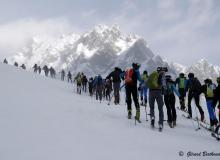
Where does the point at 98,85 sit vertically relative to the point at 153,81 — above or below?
above

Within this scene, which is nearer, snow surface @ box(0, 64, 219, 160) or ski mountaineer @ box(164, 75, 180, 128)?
snow surface @ box(0, 64, 219, 160)

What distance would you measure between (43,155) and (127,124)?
6717 mm

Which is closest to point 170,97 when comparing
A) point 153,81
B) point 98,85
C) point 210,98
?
point 210,98

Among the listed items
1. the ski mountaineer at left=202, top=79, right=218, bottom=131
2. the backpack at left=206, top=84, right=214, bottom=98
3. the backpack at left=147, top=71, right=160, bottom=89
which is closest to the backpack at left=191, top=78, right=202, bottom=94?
the ski mountaineer at left=202, top=79, right=218, bottom=131

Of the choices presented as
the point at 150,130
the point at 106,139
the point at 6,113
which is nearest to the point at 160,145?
the point at 106,139

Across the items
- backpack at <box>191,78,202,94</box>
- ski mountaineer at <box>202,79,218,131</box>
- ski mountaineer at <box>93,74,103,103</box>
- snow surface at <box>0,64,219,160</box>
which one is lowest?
snow surface at <box>0,64,219,160</box>

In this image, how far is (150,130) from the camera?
14039mm

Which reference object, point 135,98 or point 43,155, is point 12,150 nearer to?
point 43,155

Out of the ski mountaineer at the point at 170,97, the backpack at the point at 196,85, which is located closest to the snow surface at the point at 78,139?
the ski mountaineer at the point at 170,97

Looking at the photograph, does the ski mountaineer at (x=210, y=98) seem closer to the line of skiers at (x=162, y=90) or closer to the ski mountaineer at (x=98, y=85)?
the line of skiers at (x=162, y=90)

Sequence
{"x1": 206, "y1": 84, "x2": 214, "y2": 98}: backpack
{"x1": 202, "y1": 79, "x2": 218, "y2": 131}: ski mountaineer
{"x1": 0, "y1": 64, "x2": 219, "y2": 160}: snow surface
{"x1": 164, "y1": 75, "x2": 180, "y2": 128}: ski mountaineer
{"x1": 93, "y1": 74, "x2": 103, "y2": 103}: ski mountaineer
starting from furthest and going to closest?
1. {"x1": 93, "y1": 74, "x2": 103, "y2": 103}: ski mountaineer
2. {"x1": 164, "y1": 75, "x2": 180, "y2": 128}: ski mountaineer
3. {"x1": 206, "y1": 84, "x2": 214, "y2": 98}: backpack
4. {"x1": 202, "y1": 79, "x2": 218, "y2": 131}: ski mountaineer
5. {"x1": 0, "y1": 64, "x2": 219, "y2": 160}: snow surface

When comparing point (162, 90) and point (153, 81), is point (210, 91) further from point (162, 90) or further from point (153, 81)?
point (153, 81)

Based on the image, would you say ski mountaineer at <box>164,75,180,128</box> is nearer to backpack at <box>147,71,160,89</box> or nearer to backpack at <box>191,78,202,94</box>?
backpack at <box>191,78,202,94</box>

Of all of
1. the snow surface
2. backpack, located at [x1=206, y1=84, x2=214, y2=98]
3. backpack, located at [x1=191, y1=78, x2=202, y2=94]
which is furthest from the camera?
backpack, located at [x1=191, y1=78, x2=202, y2=94]
